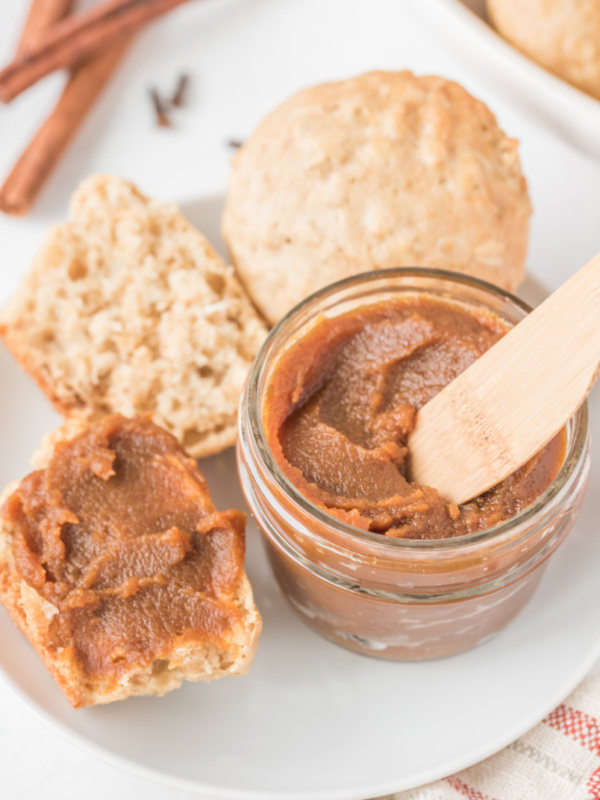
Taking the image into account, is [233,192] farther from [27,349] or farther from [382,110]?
[27,349]

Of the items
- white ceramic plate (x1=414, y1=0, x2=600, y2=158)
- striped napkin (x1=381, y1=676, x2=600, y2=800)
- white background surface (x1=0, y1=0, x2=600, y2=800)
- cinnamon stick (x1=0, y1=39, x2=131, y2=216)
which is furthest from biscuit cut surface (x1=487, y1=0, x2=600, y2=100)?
cinnamon stick (x1=0, y1=39, x2=131, y2=216)

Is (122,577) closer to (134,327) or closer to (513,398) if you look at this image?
(134,327)

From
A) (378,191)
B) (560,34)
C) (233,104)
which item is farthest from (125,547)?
(233,104)

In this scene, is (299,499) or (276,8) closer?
(299,499)

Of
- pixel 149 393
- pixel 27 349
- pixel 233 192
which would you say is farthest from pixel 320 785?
pixel 233 192

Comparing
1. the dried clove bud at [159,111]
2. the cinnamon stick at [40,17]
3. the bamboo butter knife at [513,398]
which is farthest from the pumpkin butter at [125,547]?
the cinnamon stick at [40,17]

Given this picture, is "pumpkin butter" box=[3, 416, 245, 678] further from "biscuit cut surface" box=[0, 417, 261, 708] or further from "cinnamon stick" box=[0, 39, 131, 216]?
"cinnamon stick" box=[0, 39, 131, 216]
